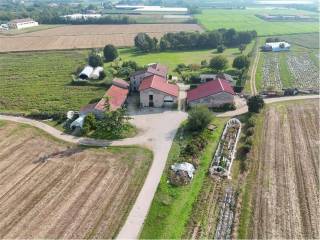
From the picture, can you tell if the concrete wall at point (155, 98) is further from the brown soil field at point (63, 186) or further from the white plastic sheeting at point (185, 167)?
the white plastic sheeting at point (185, 167)

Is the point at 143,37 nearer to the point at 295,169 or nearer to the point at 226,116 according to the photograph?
the point at 226,116

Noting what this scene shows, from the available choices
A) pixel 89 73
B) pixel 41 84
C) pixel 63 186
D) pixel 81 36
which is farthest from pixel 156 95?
pixel 81 36

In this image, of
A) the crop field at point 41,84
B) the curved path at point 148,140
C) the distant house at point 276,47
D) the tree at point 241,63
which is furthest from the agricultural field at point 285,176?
the distant house at point 276,47

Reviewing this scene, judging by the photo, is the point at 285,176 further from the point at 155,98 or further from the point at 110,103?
the point at 110,103

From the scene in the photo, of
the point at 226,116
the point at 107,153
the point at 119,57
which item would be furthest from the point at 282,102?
the point at 119,57

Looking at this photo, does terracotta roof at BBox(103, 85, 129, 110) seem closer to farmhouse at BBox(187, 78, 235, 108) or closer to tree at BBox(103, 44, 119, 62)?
farmhouse at BBox(187, 78, 235, 108)
